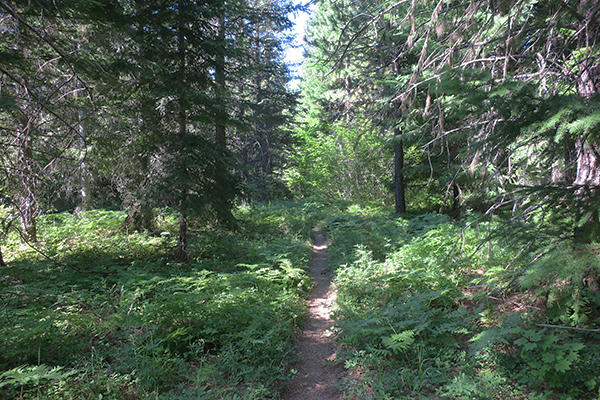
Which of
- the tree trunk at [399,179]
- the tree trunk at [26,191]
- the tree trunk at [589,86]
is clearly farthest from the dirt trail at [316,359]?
the tree trunk at [399,179]

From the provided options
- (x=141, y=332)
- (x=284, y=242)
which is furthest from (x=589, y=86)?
(x=284, y=242)

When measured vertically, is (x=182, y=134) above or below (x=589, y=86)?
above

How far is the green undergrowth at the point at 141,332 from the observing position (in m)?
3.10

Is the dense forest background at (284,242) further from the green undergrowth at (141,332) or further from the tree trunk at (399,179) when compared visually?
the tree trunk at (399,179)

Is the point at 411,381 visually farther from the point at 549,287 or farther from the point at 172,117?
the point at 172,117

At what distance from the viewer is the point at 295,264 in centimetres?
776

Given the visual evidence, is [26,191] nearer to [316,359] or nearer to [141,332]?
[141,332]

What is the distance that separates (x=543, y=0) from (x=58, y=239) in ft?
36.0

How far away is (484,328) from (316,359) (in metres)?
2.16

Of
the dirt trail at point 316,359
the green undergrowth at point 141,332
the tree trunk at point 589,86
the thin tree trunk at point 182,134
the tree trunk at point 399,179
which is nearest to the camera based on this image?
the tree trunk at point 589,86

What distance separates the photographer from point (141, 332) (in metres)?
4.03

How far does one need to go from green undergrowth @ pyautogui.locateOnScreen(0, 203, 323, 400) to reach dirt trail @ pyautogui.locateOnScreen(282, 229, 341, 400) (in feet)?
0.61

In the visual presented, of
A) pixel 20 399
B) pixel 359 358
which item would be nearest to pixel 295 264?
pixel 359 358

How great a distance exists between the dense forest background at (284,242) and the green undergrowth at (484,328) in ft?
0.09
